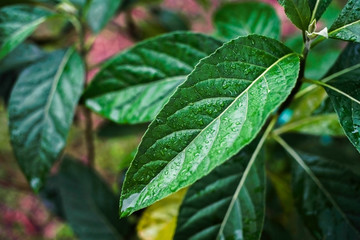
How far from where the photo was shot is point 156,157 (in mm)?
433

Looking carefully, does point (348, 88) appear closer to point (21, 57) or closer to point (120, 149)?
point (21, 57)

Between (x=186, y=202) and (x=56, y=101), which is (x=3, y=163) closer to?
(x=56, y=101)

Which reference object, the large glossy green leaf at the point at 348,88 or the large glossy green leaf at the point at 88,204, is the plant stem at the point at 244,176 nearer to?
the large glossy green leaf at the point at 348,88

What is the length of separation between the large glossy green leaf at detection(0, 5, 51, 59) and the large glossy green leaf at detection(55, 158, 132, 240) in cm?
41

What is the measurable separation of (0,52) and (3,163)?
60.7 inches

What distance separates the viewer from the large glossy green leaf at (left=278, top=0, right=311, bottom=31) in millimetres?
497

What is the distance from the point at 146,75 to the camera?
69cm

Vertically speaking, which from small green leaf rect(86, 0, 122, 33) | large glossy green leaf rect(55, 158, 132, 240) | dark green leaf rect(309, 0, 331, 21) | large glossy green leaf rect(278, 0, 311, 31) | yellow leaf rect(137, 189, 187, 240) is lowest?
Result: large glossy green leaf rect(55, 158, 132, 240)

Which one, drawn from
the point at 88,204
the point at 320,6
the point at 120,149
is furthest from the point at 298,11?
the point at 120,149

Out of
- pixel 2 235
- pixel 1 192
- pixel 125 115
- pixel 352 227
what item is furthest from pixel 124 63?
pixel 1 192


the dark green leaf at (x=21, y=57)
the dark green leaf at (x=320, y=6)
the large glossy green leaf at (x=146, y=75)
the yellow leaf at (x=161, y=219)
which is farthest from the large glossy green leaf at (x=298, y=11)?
the dark green leaf at (x=21, y=57)

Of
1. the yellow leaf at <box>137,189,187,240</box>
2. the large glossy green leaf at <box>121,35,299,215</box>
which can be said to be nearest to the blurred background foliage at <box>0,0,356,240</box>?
the yellow leaf at <box>137,189,187,240</box>

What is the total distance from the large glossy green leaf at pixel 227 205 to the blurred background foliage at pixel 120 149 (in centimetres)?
16

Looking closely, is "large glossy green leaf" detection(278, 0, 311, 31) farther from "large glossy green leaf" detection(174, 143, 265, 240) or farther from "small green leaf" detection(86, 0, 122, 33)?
"small green leaf" detection(86, 0, 122, 33)
